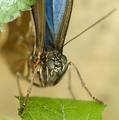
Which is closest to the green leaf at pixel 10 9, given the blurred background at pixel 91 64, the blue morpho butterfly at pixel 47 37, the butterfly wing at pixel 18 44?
the blue morpho butterfly at pixel 47 37

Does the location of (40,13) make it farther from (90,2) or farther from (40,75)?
(90,2)

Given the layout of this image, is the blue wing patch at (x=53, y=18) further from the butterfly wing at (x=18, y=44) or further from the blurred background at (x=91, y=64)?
the blurred background at (x=91, y=64)

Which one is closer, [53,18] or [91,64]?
[53,18]

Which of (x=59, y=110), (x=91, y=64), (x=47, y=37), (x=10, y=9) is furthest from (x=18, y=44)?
(x=91, y=64)

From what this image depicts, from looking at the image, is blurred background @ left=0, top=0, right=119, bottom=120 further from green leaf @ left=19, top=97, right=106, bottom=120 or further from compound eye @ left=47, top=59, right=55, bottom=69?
green leaf @ left=19, top=97, right=106, bottom=120

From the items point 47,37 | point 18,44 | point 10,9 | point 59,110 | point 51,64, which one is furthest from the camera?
point 18,44

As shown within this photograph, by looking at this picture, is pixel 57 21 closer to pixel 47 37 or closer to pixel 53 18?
pixel 53 18

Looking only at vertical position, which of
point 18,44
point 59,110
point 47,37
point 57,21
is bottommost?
point 59,110

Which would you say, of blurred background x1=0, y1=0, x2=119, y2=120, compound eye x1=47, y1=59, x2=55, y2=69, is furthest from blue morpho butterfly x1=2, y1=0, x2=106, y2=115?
blurred background x1=0, y1=0, x2=119, y2=120
